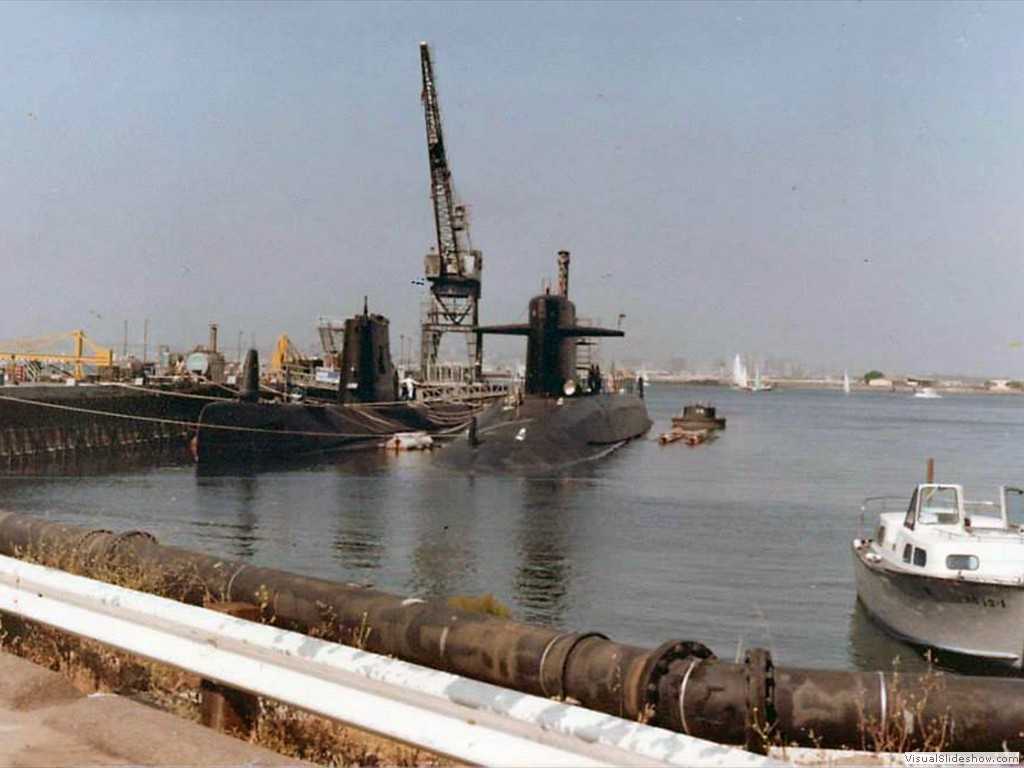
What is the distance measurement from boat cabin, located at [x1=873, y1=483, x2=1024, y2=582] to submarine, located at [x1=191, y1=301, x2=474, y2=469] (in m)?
40.5

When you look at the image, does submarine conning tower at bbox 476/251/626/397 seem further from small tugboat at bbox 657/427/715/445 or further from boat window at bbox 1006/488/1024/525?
small tugboat at bbox 657/427/715/445

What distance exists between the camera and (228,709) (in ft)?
17.1

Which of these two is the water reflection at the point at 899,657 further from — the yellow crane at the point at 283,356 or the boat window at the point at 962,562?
the yellow crane at the point at 283,356

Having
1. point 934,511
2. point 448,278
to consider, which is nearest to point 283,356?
point 448,278

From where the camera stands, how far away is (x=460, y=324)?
100875 millimetres

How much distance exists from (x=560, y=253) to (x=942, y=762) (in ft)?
249

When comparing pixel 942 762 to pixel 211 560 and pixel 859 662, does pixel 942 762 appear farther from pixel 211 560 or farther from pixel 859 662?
pixel 859 662

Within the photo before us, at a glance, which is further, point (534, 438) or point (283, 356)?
point (283, 356)

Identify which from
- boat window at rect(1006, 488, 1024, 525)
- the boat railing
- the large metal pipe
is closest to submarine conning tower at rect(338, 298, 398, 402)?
the boat railing

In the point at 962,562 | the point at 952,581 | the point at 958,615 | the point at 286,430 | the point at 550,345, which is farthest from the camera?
the point at 286,430

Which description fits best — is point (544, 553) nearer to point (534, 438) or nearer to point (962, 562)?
point (962, 562)

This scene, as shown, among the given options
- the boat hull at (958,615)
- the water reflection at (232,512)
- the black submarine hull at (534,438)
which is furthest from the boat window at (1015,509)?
the water reflection at (232,512)

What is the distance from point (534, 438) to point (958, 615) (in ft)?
106

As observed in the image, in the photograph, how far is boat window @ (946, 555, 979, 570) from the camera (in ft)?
57.7
